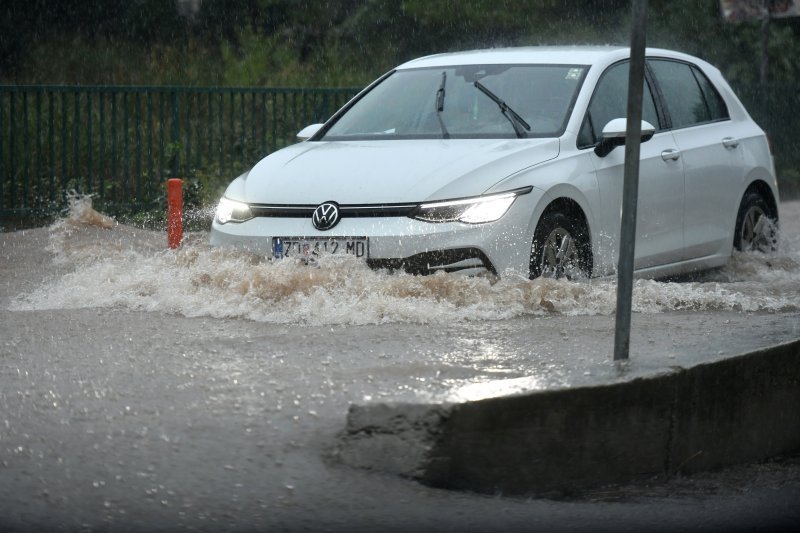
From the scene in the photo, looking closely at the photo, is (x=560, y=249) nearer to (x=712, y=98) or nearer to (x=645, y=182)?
(x=645, y=182)

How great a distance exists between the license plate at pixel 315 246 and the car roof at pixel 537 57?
7.10 feet

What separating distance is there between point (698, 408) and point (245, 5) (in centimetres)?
2661

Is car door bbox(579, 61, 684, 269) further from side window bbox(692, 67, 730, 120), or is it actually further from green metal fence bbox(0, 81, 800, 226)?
green metal fence bbox(0, 81, 800, 226)

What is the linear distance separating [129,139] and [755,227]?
26.0ft

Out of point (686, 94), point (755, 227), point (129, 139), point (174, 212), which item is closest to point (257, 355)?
point (686, 94)

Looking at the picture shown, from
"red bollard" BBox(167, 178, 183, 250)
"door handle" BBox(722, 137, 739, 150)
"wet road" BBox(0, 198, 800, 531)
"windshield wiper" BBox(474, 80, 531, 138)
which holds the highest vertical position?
"windshield wiper" BBox(474, 80, 531, 138)

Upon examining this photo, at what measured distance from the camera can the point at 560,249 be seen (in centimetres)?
804

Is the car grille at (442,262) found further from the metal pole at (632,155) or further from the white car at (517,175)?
the metal pole at (632,155)

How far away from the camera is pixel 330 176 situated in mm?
8000

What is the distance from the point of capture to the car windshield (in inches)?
339

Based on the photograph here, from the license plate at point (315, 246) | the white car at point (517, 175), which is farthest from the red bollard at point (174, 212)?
the license plate at point (315, 246)

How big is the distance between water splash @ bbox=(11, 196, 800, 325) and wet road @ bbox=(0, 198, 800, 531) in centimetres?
2

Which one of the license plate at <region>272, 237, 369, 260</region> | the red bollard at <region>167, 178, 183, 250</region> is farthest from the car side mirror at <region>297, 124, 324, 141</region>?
the red bollard at <region>167, 178, 183, 250</region>

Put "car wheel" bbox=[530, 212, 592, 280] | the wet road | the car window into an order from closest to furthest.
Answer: the wet road < "car wheel" bbox=[530, 212, 592, 280] < the car window
